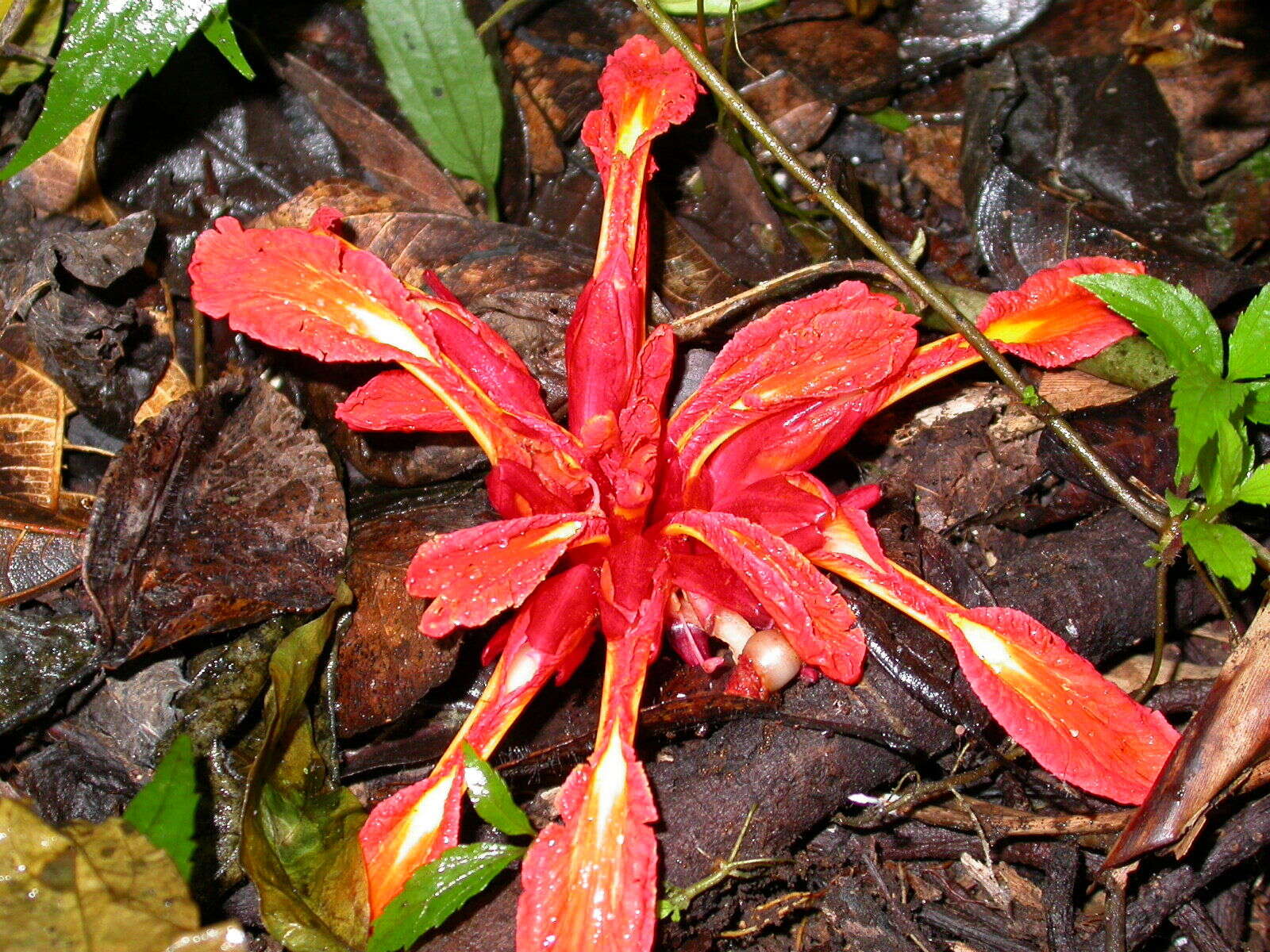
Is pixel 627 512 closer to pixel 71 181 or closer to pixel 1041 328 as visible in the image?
pixel 1041 328

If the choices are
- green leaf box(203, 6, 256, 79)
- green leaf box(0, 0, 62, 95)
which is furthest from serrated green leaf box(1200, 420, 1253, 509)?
green leaf box(0, 0, 62, 95)

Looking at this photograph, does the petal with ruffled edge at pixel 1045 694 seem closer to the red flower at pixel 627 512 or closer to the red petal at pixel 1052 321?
the red flower at pixel 627 512

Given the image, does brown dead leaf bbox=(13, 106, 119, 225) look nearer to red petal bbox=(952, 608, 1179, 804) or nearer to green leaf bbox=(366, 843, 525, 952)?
green leaf bbox=(366, 843, 525, 952)

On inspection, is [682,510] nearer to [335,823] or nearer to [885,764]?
[885,764]

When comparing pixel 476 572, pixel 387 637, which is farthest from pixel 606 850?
pixel 387 637

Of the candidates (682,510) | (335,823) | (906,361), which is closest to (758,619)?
(682,510)
